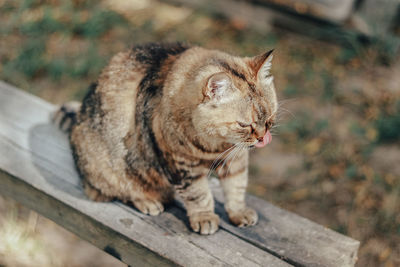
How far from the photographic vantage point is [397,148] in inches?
131

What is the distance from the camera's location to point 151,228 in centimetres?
186

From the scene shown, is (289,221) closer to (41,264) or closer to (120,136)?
(120,136)

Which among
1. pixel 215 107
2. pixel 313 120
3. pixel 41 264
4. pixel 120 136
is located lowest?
pixel 41 264

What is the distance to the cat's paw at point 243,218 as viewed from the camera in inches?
75.8

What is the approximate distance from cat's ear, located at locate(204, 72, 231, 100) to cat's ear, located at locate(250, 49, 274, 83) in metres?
0.19

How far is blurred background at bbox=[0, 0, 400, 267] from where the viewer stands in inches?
109

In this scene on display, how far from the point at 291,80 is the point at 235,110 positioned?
2.67m

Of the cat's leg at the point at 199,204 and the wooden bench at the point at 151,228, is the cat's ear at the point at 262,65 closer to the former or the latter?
the cat's leg at the point at 199,204

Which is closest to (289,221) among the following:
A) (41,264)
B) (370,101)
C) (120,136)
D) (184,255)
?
(184,255)

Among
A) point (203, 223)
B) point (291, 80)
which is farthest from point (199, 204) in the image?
point (291, 80)

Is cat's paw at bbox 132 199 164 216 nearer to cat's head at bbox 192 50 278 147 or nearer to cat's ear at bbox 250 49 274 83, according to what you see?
cat's head at bbox 192 50 278 147

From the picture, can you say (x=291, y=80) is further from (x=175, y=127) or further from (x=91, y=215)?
(x=91, y=215)

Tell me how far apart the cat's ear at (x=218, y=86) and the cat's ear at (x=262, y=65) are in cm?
19

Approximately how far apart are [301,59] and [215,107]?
3021mm
